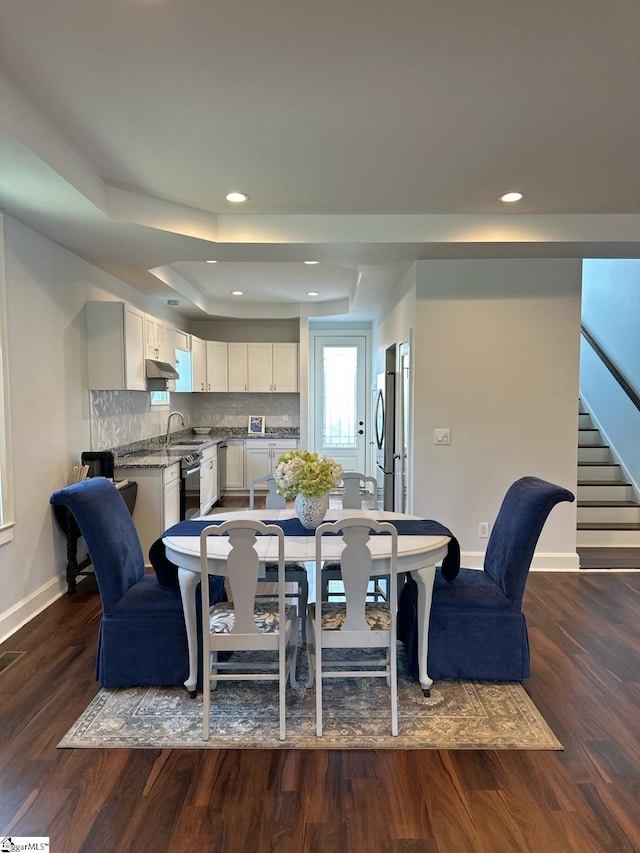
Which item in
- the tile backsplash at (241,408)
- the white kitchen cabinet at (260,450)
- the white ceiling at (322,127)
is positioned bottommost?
the white kitchen cabinet at (260,450)

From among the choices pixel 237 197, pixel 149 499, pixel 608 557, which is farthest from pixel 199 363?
pixel 608 557

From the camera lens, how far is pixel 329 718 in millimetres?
2266

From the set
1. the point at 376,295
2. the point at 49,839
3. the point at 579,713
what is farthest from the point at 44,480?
the point at 376,295

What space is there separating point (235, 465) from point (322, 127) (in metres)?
5.41

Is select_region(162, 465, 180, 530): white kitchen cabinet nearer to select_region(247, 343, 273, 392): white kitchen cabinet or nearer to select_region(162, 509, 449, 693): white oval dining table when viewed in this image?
select_region(162, 509, 449, 693): white oval dining table

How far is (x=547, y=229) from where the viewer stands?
3555mm

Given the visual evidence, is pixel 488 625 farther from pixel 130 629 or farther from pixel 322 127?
pixel 322 127

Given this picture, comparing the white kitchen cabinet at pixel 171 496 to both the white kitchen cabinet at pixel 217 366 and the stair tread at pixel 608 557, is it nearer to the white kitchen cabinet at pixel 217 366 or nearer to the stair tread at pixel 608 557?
the white kitchen cabinet at pixel 217 366

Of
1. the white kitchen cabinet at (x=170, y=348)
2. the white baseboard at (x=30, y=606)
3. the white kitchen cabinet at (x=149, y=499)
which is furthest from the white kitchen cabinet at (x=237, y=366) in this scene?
the white baseboard at (x=30, y=606)

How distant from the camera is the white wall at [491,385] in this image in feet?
13.2

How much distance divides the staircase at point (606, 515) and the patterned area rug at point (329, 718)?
2357 millimetres

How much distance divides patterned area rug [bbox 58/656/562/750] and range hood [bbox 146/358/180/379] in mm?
3029

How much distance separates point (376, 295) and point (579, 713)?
448 centimetres

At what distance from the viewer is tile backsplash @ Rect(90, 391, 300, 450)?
4.55 metres
